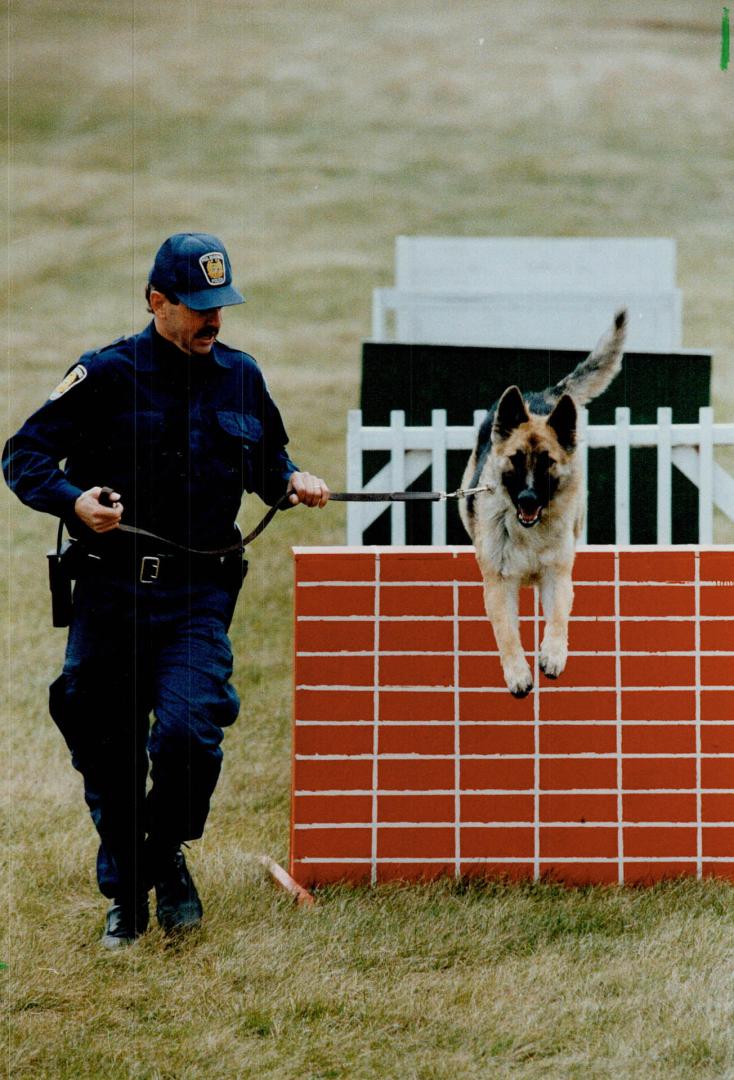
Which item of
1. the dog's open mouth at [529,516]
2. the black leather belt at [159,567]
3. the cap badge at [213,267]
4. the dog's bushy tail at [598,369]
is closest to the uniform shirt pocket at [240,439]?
the black leather belt at [159,567]

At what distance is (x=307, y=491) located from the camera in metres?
4.35

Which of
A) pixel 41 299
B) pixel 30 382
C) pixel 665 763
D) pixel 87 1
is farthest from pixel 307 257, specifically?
pixel 665 763

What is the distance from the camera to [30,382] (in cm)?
1595

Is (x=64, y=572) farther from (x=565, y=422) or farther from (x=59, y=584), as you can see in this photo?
(x=565, y=422)

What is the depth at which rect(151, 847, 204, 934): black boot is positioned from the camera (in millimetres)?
4539

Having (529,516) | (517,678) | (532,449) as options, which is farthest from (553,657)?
(532,449)

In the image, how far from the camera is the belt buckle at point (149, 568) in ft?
14.1

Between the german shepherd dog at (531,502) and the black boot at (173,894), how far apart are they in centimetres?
126

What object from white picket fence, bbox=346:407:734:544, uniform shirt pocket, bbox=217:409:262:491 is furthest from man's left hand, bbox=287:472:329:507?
white picket fence, bbox=346:407:734:544

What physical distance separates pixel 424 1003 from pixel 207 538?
58.1 inches

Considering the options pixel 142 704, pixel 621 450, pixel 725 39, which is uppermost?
pixel 725 39

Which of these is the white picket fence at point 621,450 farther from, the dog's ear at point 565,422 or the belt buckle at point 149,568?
the dog's ear at point 565,422

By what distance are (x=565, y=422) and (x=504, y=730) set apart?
5.31 ft

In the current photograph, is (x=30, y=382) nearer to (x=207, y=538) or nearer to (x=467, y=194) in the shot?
(x=207, y=538)
